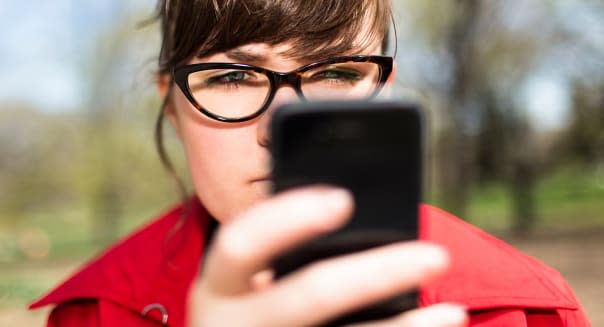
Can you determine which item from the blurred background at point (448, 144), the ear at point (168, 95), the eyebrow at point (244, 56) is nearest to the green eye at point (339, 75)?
the eyebrow at point (244, 56)

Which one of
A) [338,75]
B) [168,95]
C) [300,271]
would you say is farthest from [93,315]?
[300,271]

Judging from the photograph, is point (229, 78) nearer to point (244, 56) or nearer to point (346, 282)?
point (244, 56)

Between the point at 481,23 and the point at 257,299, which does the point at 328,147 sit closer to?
the point at 257,299

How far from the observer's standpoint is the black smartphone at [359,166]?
61 centimetres

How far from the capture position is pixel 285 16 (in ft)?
3.85

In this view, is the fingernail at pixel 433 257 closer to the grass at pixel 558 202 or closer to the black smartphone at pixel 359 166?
the black smartphone at pixel 359 166

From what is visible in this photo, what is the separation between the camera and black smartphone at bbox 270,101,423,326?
0.61 metres

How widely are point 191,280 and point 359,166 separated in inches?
40.1

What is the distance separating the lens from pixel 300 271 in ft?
1.96

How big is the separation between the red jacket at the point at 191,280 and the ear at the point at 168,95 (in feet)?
1.02

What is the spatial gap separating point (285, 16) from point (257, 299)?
750mm

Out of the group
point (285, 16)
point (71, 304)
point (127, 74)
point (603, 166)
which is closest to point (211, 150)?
point (285, 16)

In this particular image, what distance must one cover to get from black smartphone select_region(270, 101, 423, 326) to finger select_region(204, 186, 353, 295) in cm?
5

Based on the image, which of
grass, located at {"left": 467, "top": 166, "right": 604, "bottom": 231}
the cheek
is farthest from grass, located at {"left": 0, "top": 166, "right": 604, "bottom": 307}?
the cheek
